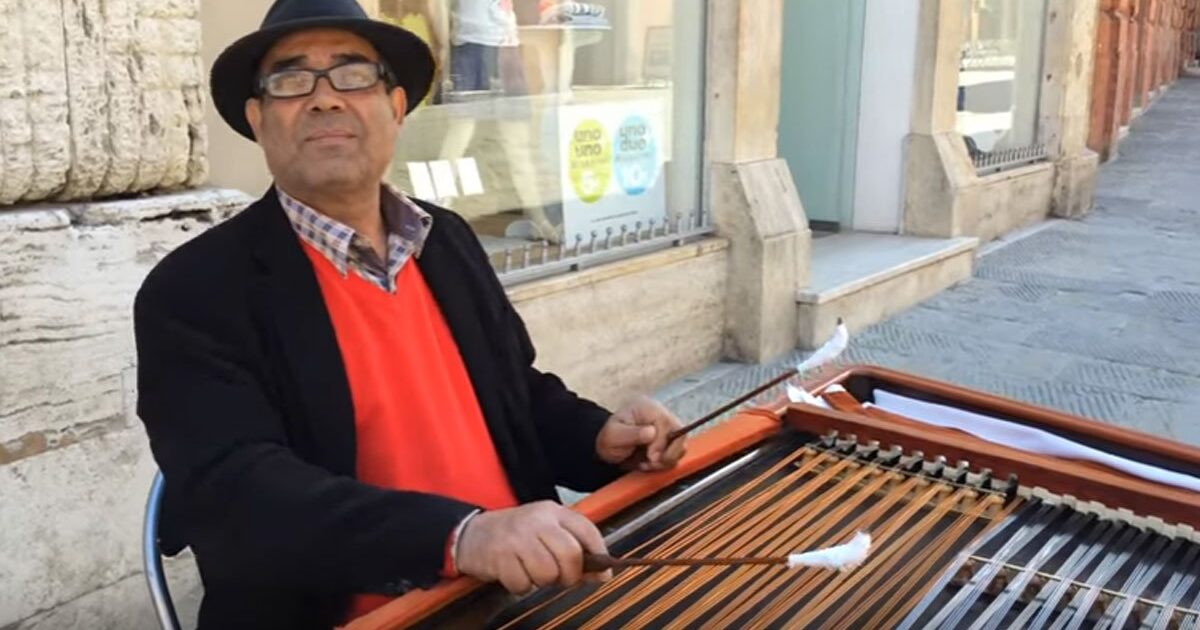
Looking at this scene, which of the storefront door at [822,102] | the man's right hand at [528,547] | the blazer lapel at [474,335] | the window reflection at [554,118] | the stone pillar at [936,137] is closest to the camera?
the man's right hand at [528,547]

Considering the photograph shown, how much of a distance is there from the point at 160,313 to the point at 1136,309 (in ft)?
19.8


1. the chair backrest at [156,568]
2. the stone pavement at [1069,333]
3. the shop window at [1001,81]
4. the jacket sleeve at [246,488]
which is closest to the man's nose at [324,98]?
the jacket sleeve at [246,488]

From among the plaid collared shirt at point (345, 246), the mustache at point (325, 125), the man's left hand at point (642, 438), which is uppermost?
the mustache at point (325, 125)

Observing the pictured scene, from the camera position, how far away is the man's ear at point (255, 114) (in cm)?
182

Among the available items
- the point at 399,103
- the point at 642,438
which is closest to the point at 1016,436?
the point at 642,438

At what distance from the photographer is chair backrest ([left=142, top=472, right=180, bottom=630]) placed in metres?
1.66

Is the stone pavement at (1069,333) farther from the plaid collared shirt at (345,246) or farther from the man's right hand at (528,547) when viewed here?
the man's right hand at (528,547)

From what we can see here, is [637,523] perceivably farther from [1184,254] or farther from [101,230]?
[1184,254]

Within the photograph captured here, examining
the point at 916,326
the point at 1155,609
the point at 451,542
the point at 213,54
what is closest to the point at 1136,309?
the point at 916,326

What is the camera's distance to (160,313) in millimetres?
1593

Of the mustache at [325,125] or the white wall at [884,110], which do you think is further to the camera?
the white wall at [884,110]

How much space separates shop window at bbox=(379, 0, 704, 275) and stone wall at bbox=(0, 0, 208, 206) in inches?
52.2

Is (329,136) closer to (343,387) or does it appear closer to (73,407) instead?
(343,387)

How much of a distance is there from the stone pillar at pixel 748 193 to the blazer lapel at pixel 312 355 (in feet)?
12.1
